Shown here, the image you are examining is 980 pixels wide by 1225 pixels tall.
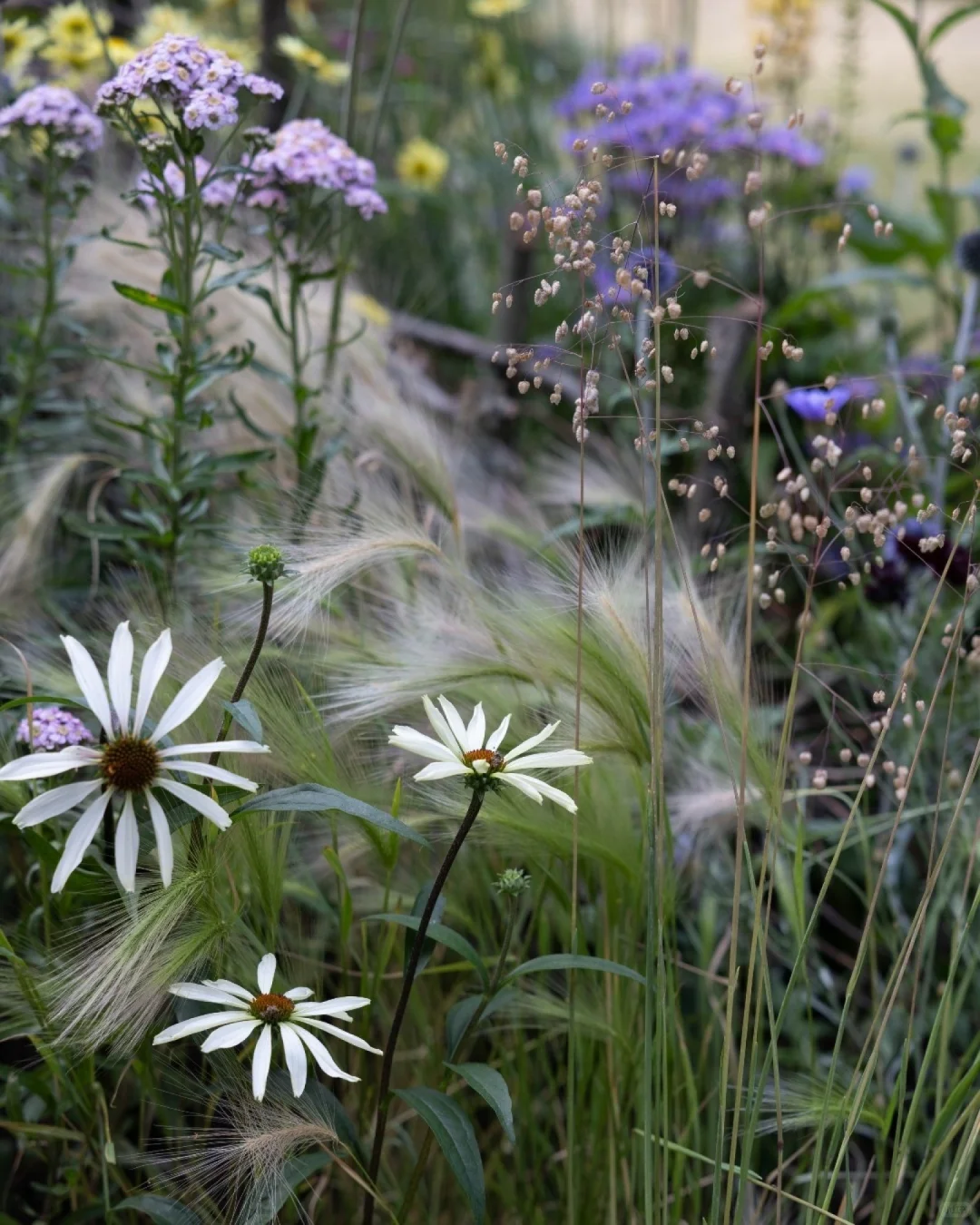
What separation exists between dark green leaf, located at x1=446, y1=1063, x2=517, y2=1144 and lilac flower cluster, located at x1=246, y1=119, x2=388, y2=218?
824 millimetres

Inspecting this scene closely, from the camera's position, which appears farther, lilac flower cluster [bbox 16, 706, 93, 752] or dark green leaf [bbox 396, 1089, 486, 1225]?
lilac flower cluster [bbox 16, 706, 93, 752]

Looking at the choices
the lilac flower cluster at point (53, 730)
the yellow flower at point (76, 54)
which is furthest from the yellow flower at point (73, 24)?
the lilac flower cluster at point (53, 730)

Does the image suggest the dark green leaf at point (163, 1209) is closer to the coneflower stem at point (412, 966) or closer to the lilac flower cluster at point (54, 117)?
the coneflower stem at point (412, 966)

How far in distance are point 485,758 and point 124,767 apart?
0.20 m

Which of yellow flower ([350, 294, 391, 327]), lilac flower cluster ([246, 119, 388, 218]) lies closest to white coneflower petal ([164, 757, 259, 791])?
lilac flower cluster ([246, 119, 388, 218])

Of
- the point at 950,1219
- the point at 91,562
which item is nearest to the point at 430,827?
the point at 950,1219

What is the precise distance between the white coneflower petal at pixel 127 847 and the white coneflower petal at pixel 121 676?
0.05 metres

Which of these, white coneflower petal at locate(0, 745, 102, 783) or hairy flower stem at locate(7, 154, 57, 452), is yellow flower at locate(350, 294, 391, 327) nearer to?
hairy flower stem at locate(7, 154, 57, 452)

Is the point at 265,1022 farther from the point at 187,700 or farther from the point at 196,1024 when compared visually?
the point at 187,700

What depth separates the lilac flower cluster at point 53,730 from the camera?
918 mm

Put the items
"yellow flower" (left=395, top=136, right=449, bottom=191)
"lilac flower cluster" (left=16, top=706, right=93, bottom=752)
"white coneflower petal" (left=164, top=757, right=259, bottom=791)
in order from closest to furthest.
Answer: "white coneflower petal" (left=164, top=757, right=259, bottom=791) < "lilac flower cluster" (left=16, top=706, right=93, bottom=752) < "yellow flower" (left=395, top=136, right=449, bottom=191)

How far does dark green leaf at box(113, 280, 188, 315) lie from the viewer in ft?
3.48

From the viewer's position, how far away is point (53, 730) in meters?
0.92

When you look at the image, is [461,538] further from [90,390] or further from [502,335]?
[502,335]
